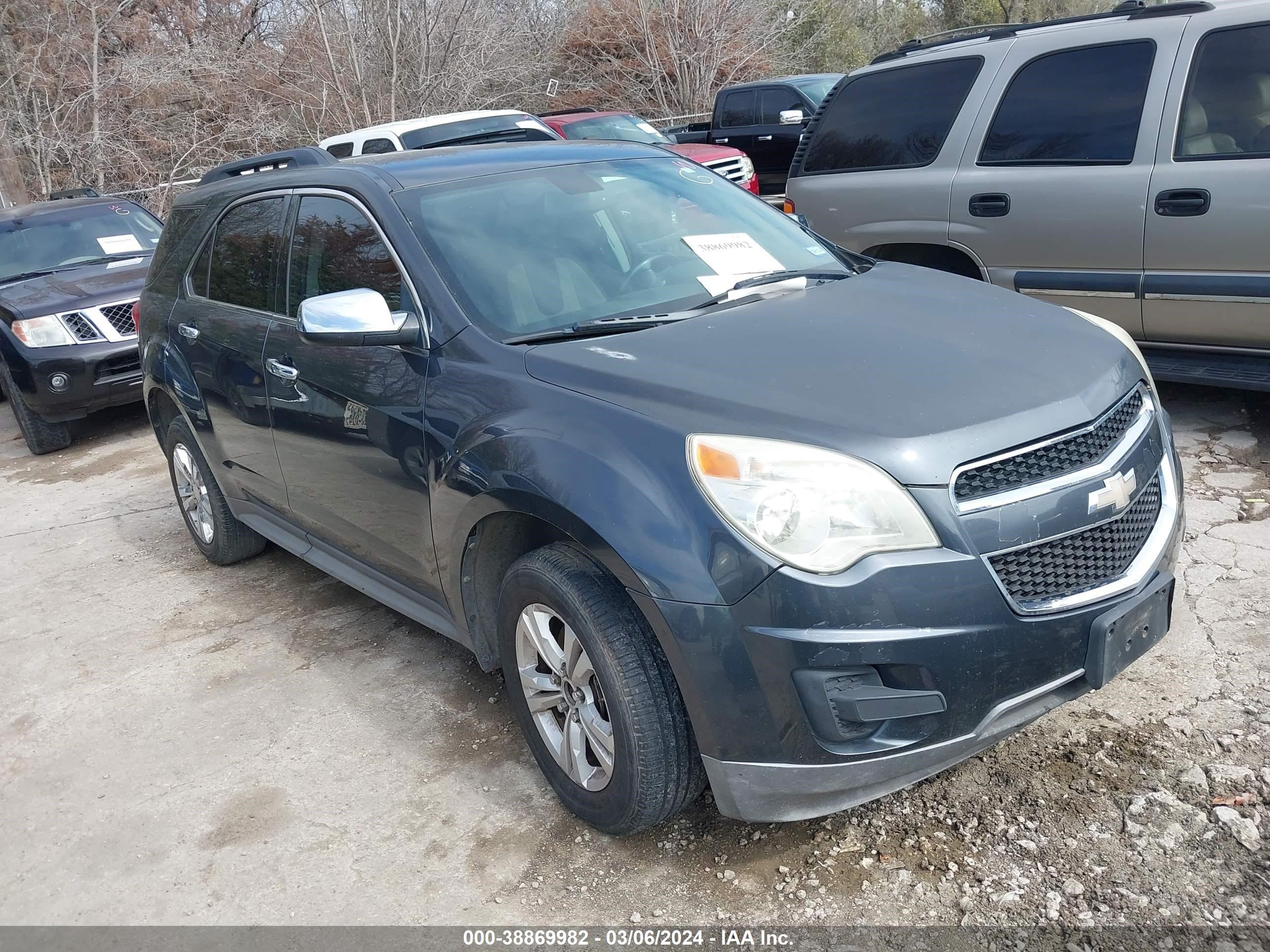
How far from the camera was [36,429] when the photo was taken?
828 cm

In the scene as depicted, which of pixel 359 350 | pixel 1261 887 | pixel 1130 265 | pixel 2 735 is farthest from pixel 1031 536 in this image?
pixel 2 735

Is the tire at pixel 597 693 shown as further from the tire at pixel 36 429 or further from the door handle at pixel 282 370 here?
the tire at pixel 36 429

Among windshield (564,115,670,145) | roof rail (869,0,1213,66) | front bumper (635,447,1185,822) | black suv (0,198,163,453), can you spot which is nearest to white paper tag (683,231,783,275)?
front bumper (635,447,1185,822)

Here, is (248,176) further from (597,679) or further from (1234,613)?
(1234,613)

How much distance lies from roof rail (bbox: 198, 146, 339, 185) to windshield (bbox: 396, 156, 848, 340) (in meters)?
0.84

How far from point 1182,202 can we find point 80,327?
7.30 metres

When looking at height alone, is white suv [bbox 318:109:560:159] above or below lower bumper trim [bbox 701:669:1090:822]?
above

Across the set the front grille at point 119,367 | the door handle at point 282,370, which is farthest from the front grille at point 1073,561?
the front grille at point 119,367

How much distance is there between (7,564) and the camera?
585 cm

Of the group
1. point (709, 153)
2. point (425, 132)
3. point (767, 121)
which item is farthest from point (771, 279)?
point (767, 121)

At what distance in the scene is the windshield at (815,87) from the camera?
1470cm

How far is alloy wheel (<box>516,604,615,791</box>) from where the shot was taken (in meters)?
2.81

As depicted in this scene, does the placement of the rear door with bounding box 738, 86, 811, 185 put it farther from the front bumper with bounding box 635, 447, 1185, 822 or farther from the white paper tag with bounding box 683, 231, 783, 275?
the front bumper with bounding box 635, 447, 1185, 822

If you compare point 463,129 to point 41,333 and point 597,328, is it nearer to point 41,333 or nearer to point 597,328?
point 41,333
